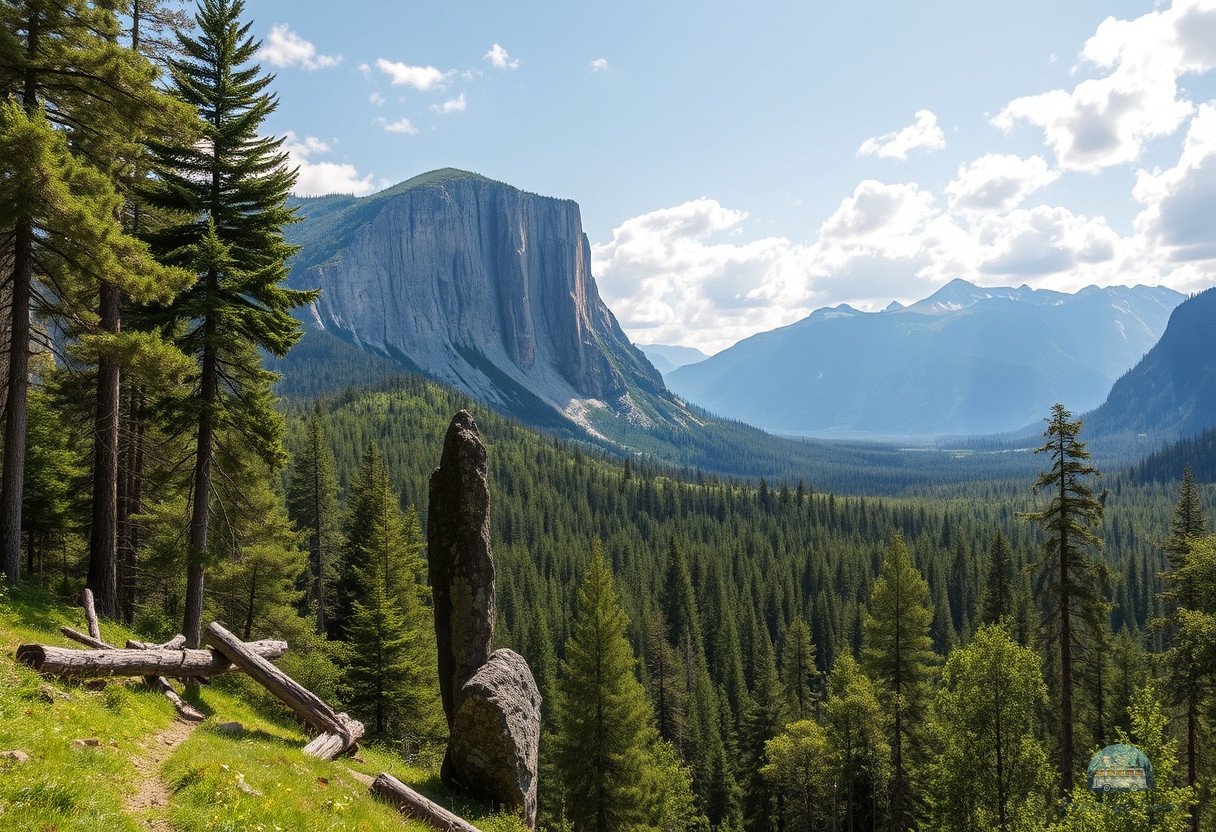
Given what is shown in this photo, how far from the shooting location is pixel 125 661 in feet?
43.3

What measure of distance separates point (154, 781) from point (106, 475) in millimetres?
11012

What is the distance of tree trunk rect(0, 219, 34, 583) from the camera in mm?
15453

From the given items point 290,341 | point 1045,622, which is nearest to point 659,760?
point 1045,622

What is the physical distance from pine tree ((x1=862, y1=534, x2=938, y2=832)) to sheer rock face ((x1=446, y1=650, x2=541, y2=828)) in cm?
2293

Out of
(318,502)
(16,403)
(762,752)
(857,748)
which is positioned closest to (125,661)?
(16,403)

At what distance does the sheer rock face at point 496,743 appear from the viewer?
1544 centimetres

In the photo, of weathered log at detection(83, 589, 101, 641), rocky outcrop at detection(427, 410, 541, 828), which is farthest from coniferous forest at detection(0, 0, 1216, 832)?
rocky outcrop at detection(427, 410, 541, 828)

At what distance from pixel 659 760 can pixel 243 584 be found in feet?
77.7

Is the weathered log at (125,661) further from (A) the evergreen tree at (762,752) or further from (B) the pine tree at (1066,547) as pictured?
(A) the evergreen tree at (762,752)

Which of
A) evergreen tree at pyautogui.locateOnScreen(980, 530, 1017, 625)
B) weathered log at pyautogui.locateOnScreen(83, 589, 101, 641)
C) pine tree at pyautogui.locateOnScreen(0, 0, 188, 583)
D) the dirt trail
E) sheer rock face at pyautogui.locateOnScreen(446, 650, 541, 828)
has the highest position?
pine tree at pyautogui.locateOnScreen(0, 0, 188, 583)

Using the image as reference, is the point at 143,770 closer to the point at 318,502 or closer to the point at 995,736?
the point at 995,736

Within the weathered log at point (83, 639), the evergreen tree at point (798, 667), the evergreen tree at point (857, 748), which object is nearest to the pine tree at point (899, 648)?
the evergreen tree at point (857, 748)

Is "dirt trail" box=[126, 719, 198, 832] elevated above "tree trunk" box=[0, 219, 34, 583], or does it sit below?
below

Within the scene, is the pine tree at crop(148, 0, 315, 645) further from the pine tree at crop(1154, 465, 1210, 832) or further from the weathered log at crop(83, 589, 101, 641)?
the pine tree at crop(1154, 465, 1210, 832)
